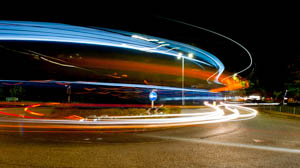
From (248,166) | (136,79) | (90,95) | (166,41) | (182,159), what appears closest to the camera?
(248,166)

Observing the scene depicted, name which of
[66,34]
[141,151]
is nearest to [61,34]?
[66,34]

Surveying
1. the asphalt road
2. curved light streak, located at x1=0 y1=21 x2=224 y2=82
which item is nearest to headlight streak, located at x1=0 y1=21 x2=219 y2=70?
curved light streak, located at x1=0 y1=21 x2=224 y2=82

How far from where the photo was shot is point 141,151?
6.46 metres

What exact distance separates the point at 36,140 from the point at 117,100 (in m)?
19.0

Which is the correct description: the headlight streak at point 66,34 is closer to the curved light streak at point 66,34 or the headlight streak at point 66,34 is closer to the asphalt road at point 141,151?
the curved light streak at point 66,34

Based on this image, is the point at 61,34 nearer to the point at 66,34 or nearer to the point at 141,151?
the point at 66,34

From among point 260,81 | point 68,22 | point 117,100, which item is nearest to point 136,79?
point 117,100

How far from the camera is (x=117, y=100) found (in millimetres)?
26906

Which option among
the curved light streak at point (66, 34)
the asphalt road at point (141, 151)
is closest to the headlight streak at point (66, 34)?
the curved light streak at point (66, 34)

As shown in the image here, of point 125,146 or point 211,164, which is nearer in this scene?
point 211,164

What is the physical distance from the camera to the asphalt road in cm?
529

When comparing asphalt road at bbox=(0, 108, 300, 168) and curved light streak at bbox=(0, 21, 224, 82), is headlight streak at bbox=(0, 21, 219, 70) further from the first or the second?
asphalt road at bbox=(0, 108, 300, 168)

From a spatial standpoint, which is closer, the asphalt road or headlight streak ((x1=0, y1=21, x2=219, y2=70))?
the asphalt road

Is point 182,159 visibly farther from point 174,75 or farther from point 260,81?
point 260,81
